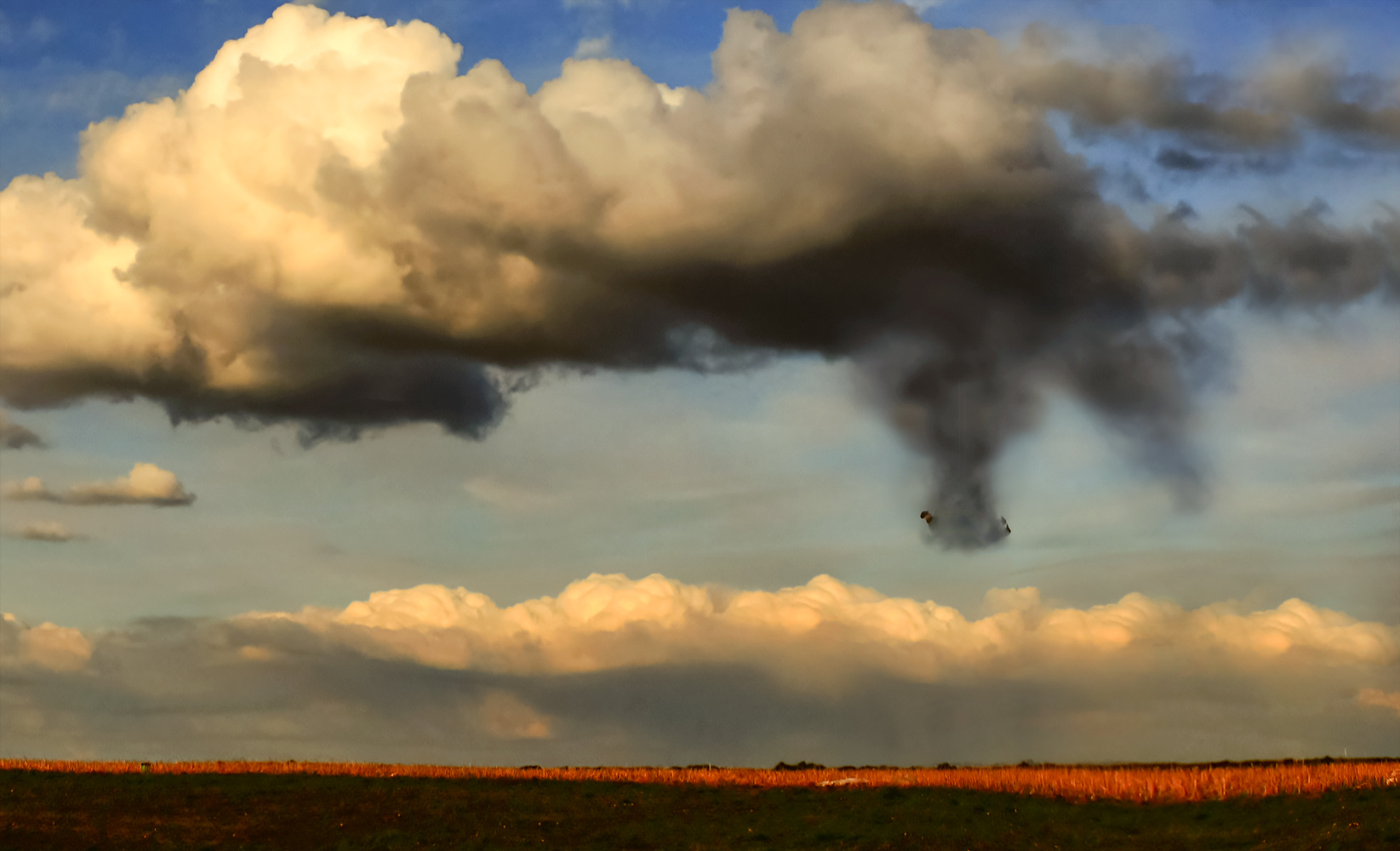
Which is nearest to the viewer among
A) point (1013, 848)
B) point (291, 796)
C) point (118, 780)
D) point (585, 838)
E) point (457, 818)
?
point (1013, 848)

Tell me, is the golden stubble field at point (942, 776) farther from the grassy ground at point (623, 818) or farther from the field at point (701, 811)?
the grassy ground at point (623, 818)

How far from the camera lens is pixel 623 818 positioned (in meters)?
73.1

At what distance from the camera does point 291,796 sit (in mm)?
78750

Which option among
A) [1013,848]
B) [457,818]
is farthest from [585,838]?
[1013,848]

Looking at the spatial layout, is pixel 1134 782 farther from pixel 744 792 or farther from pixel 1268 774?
pixel 744 792

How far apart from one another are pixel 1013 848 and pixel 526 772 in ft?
159

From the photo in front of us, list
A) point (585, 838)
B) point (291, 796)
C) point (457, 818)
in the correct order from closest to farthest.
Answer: point (585, 838)
point (457, 818)
point (291, 796)

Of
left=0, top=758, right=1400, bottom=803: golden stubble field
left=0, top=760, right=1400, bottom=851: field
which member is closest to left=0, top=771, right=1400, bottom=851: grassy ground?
left=0, top=760, right=1400, bottom=851: field

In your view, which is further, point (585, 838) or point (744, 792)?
point (744, 792)

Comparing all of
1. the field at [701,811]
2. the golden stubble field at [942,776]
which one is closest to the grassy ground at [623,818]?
the field at [701,811]

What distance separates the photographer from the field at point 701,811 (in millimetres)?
64500

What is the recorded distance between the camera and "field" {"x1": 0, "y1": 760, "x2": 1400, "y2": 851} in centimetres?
6450

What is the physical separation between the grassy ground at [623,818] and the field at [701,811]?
0.62 ft

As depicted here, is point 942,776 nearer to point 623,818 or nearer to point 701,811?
point 701,811
